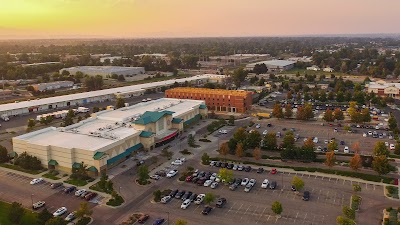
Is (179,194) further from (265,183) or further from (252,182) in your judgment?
(265,183)

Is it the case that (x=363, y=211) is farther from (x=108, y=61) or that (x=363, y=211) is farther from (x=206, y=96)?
(x=108, y=61)

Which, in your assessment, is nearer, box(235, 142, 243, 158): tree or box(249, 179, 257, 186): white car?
box(249, 179, 257, 186): white car

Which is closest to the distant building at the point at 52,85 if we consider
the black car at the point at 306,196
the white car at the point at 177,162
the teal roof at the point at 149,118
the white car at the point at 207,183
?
the teal roof at the point at 149,118

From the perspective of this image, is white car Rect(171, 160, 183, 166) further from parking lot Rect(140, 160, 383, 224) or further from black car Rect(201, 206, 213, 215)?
black car Rect(201, 206, 213, 215)

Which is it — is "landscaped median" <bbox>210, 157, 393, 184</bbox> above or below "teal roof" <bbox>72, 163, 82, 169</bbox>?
below

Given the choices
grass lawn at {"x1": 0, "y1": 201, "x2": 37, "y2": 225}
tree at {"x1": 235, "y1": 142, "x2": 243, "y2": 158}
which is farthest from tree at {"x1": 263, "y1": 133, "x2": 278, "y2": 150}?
grass lawn at {"x1": 0, "y1": 201, "x2": 37, "y2": 225}

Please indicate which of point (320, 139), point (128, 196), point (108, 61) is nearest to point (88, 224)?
point (128, 196)

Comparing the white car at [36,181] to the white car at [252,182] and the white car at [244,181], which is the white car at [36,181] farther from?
the white car at [252,182]
